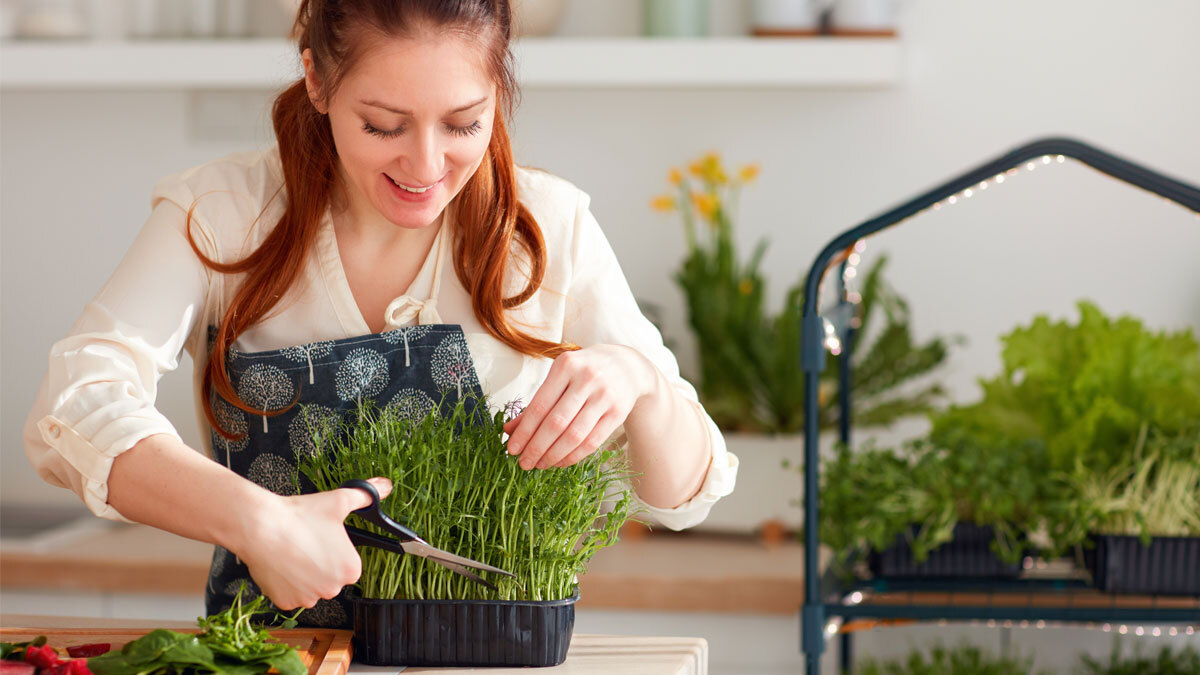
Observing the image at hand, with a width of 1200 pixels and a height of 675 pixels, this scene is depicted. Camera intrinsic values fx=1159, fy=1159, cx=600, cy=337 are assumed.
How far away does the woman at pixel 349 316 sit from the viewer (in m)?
0.81

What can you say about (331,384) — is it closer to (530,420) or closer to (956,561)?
(530,420)

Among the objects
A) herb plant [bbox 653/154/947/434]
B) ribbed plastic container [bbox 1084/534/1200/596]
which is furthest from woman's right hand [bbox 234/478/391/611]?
herb plant [bbox 653/154/947/434]

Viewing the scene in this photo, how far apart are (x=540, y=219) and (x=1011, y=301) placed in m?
1.46

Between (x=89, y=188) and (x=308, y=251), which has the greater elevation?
(x=89, y=188)

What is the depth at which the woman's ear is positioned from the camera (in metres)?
0.95

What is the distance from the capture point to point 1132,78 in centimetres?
219

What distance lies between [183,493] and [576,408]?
0.28 m

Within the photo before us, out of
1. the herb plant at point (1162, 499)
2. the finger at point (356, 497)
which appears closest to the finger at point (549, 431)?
the finger at point (356, 497)

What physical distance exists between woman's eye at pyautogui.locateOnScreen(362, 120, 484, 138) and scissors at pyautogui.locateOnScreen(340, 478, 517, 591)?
0.27 m

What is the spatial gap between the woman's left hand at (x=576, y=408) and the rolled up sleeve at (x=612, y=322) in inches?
5.5

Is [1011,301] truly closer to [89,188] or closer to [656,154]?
[656,154]

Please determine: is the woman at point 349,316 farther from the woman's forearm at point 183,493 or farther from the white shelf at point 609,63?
the white shelf at point 609,63

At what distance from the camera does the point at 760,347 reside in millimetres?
2109

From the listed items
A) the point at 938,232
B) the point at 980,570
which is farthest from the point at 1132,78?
the point at 980,570
